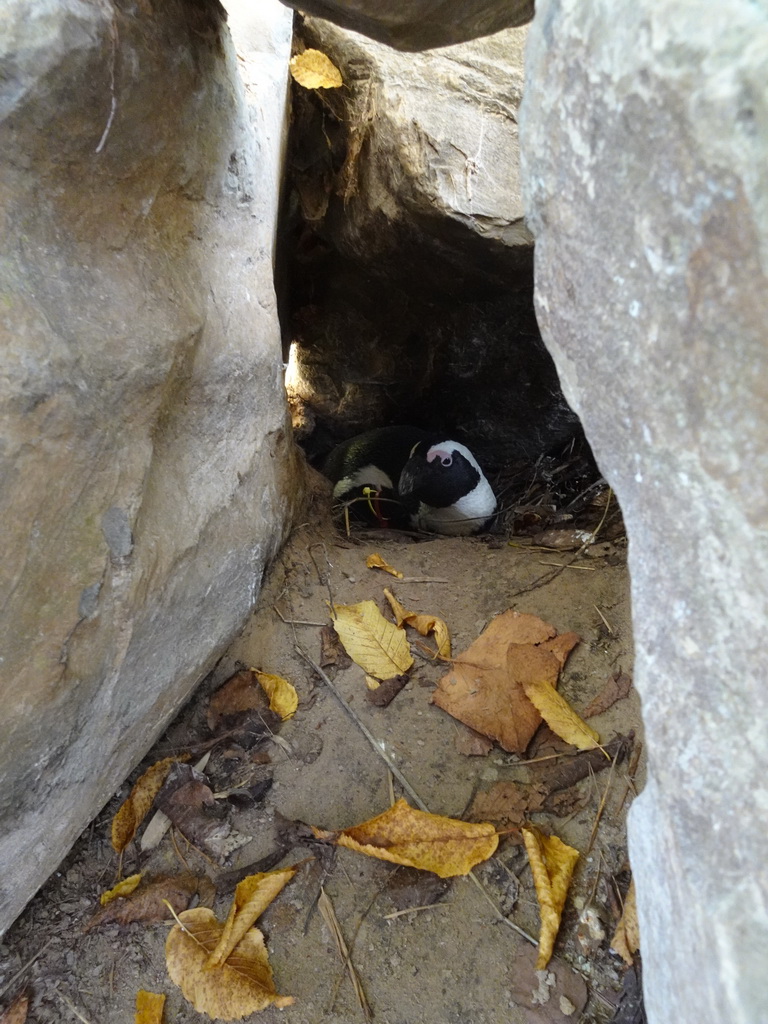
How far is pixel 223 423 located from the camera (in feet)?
4.92

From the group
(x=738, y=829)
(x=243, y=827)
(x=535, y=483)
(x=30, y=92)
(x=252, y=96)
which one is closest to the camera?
(x=738, y=829)

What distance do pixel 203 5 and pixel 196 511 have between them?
3.04 feet

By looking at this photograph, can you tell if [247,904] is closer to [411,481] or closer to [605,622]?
[605,622]

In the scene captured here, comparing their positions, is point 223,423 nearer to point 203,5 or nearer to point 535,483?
point 203,5

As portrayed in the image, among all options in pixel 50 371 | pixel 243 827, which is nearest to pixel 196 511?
pixel 50 371

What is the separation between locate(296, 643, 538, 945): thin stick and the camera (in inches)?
44.9

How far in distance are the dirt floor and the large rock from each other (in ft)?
3.70

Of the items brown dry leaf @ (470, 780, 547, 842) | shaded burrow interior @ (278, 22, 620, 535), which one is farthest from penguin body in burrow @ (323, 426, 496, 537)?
brown dry leaf @ (470, 780, 547, 842)

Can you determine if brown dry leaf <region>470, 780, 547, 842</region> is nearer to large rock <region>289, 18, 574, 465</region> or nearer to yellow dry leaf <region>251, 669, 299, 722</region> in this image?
yellow dry leaf <region>251, 669, 299, 722</region>

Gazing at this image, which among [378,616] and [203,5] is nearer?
[203,5]

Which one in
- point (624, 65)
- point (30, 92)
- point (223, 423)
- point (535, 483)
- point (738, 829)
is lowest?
point (535, 483)

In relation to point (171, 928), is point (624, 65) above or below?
above

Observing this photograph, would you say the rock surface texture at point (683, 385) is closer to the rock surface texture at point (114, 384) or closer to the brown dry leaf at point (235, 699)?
the rock surface texture at point (114, 384)

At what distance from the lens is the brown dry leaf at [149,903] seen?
4.12 ft
